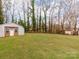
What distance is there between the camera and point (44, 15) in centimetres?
4297

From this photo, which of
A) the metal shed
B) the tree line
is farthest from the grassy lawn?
the tree line

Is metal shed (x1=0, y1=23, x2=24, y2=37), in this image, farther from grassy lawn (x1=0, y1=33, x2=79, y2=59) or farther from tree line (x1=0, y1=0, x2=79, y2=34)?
tree line (x1=0, y1=0, x2=79, y2=34)

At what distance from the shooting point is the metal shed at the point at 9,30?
2597cm

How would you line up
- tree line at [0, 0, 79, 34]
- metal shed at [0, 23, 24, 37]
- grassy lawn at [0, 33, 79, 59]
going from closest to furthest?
grassy lawn at [0, 33, 79, 59]
metal shed at [0, 23, 24, 37]
tree line at [0, 0, 79, 34]

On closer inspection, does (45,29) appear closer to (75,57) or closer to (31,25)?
(31,25)

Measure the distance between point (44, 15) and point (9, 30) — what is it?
1754 centimetres

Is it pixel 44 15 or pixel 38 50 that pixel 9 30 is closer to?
pixel 38 50

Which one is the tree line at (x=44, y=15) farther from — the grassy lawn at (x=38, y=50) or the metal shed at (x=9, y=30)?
the grassy lawn at (x=38, y=50)

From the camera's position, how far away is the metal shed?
25969 mm

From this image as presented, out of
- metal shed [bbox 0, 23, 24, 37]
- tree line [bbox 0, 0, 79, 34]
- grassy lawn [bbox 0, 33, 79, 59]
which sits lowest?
grassy lawn [bbox 0, 33, 79, 59]

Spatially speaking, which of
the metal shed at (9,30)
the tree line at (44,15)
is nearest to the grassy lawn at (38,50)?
the metal shed at (9,30)

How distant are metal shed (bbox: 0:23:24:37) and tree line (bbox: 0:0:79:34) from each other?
13.0m

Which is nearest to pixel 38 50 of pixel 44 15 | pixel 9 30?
pixel 9 30

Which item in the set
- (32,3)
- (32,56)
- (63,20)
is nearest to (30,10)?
(32,3)
